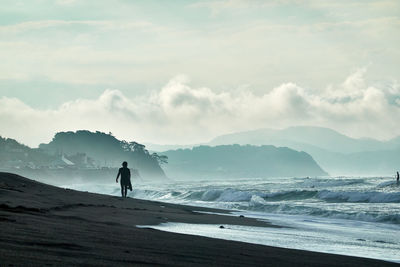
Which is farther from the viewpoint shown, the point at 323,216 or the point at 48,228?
the point at 323,216

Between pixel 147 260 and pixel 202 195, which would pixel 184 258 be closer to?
pixel 147 260

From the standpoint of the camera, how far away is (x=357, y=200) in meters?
35.3

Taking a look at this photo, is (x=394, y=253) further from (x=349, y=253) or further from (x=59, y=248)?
(x=59, y=248)

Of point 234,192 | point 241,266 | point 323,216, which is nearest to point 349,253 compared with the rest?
point 241,266

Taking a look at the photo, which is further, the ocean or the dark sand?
the ocean

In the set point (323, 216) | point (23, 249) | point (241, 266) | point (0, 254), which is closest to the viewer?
point (0, 254)

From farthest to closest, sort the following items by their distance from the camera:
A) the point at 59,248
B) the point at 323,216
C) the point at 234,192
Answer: the point at 234,192 < the point at 323,216 < the point at 59,248

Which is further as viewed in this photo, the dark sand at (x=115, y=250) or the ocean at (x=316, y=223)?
the ocean at (x=316, y=223)

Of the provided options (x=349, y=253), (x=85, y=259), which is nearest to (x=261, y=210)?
(x=349, y=253)

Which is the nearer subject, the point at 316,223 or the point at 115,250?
the point at 115,250

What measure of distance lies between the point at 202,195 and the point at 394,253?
3151 cm

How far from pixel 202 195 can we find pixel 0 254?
3707 centimetres

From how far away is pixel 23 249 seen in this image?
5668mm

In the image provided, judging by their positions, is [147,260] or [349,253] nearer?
[147,260]
